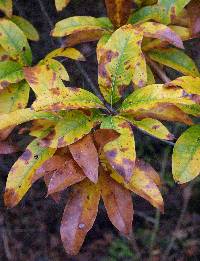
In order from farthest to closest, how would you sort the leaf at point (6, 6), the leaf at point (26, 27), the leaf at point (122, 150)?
1. the leaf at point (26, 27)
2. the leaf at point (6, 6)
3. the leaf at point (122, 150)

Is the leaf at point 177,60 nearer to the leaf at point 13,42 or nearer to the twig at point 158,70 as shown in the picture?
the twig at point 158,70

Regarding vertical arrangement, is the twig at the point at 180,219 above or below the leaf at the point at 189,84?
below

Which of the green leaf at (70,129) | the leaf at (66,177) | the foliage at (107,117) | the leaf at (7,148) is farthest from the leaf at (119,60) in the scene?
the leaf at (7,148)

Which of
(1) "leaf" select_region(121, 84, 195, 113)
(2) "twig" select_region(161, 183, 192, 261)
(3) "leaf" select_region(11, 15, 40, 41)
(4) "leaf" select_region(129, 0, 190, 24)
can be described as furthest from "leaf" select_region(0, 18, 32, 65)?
(2) "twig" select_region(161, 183, 192, 261)

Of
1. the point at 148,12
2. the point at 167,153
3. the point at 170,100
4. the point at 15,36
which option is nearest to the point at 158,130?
the point at 170,100

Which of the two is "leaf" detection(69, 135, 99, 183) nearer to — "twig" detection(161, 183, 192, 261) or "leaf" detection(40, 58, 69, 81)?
"leaf" detection(40, 58, 69, 81)

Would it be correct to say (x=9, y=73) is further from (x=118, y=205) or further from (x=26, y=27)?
(x=118, y=205)

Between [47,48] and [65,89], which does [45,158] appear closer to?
[65,89]

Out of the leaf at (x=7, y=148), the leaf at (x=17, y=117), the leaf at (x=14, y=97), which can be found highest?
the leaf at (x=17, y=117)
